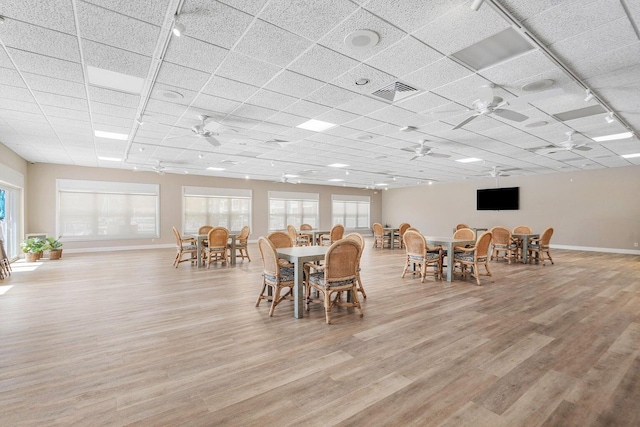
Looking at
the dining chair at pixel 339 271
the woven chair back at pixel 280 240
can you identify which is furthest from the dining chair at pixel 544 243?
the woven chair back at pixel 280 240

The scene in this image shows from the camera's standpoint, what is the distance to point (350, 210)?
16516 millimetres

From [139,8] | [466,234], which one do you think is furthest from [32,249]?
[466,234]

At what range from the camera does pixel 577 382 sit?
7.09 feet

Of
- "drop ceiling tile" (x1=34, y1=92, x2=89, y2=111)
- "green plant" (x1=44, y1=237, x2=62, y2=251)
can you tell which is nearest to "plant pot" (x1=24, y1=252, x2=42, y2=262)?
"green plant" (x1=44, y1=237, x2=62, y2=251)

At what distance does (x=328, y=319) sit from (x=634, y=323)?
3.41 meters

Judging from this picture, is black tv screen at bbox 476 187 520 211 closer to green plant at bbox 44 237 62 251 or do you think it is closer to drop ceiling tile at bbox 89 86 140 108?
drop ceiling tile at bbox 89 86 140 108

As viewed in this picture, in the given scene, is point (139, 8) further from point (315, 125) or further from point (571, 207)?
point (571, 207)

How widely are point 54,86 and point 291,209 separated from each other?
11044 mm

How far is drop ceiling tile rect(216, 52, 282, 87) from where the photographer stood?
3.14 m

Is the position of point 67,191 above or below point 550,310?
above

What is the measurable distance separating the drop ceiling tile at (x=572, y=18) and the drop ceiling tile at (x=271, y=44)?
2.00 meters

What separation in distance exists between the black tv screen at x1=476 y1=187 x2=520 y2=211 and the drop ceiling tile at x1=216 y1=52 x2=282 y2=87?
39.3 ft

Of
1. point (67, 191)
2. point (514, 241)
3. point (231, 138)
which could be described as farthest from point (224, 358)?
point (67, 191)

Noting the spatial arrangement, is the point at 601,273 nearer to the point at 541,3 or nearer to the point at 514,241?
the point at 514,241
